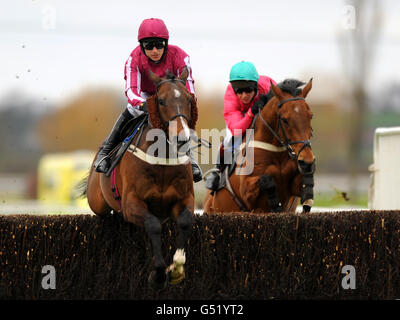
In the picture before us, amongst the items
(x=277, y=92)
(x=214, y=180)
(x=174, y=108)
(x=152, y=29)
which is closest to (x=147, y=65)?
(x=152, y=29)

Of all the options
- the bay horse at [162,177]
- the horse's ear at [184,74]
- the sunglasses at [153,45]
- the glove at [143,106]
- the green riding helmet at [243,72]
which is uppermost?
the green riding helmet at [243,72]

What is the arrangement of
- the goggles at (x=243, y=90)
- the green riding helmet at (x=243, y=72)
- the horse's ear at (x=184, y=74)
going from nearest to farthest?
1. the horse's ear at (x=184, y=74)
2. the green riding helmet at (x=243, y=72)
3. the goggles at (x=243, y=90)

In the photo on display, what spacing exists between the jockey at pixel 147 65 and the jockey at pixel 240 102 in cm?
124

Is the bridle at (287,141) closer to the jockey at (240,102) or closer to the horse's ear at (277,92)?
the horse's ear at (277,92)

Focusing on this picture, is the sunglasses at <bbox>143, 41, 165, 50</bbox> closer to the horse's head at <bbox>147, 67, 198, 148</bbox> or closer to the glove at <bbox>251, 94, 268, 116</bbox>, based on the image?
the horse's head at <bbox>147, 67, 198, 148</bbox>

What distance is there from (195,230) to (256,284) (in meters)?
0.67

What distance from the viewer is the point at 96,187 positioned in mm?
6750

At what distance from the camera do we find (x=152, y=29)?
222 inches

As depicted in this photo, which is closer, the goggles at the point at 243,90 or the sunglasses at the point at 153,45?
the sunglasses at the point at 153,45

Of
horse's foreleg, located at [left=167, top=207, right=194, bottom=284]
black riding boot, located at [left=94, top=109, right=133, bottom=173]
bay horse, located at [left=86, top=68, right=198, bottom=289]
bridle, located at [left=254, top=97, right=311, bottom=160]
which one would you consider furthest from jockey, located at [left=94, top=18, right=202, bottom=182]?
bridle, located at [left=254, top=97, right=311, bottom=160]

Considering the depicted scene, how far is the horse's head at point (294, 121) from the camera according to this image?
20.4ft

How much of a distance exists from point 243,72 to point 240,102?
43 cm

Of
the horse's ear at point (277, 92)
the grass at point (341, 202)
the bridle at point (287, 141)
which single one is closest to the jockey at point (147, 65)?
the bridle at point (287, 141)
